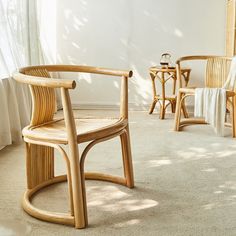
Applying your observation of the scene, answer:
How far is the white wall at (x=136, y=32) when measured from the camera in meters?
4.99

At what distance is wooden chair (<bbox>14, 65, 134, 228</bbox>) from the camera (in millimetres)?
1970

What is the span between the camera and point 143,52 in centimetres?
509

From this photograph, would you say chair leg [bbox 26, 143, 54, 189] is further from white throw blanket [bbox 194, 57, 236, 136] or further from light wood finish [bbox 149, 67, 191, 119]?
light wood finish [bbox 149, 67, 191, 119]

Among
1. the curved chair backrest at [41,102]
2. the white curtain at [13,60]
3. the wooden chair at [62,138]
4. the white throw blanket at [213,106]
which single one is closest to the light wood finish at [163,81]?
the white throw blanket at [213,106]

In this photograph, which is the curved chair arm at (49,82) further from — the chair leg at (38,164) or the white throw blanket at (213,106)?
the white throw blanket at (213,106)

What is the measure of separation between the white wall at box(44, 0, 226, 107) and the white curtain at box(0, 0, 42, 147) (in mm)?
868

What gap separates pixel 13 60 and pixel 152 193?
6.12ft

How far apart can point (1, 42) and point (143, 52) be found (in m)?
2.04

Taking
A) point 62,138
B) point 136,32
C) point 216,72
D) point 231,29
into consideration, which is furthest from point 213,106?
point 62,138

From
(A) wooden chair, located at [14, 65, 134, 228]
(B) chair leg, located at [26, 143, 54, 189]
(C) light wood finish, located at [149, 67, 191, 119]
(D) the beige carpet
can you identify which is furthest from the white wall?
(B) chair leg, located at [26, 143, 54, 189]

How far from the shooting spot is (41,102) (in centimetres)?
230

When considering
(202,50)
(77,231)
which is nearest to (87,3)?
(202,50)

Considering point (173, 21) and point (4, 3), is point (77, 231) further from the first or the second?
point (173, 21)

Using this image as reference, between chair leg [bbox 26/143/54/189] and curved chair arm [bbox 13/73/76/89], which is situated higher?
curved chair arm [bbox 13/73/76/89]
